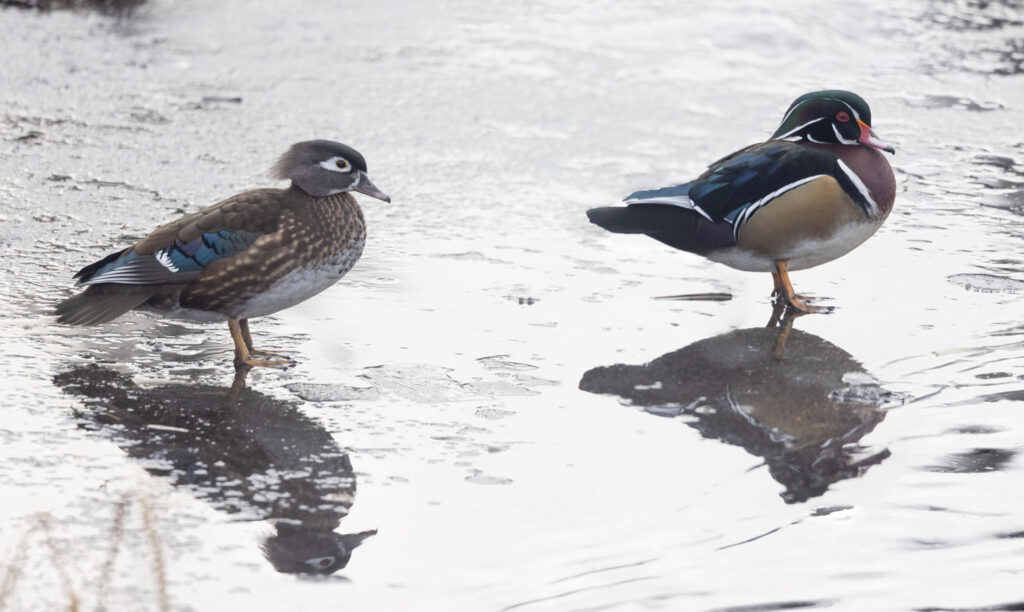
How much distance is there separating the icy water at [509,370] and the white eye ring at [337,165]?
57 centimetres

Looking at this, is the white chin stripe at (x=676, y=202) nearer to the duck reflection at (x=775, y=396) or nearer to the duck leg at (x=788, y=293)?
the duck leg at (x=788, y=293)

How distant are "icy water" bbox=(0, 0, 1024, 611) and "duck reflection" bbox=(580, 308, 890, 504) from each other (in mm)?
15

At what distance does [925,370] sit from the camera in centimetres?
421

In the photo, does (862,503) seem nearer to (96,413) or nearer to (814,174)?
(814,174)

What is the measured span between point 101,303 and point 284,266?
0.63 m

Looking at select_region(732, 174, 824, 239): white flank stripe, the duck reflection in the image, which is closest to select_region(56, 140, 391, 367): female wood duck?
the duck reflection

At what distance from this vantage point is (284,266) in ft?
13.7

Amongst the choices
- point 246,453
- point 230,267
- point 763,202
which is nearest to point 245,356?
point 230,267

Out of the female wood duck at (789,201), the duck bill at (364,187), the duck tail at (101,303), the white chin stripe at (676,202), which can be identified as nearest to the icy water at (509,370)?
the duck tail at (101,303)

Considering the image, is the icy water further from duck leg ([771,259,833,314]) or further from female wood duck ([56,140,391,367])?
female wood duck ([56,140,391,367])

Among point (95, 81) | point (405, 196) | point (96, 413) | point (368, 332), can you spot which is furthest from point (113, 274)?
point (95, 81)

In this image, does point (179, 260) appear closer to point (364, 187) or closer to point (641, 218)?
point (364, 187)

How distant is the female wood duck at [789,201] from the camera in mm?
4750

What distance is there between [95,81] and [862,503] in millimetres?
5806
